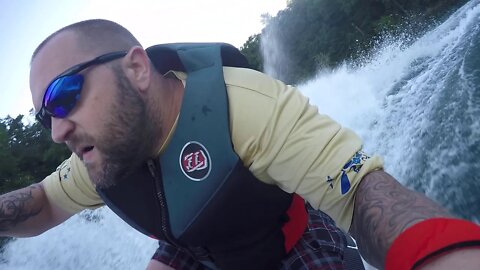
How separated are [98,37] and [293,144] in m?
1.06

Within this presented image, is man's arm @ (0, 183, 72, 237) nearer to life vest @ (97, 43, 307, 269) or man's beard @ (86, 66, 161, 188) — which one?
life vest @ (97, 43, 307, 269)

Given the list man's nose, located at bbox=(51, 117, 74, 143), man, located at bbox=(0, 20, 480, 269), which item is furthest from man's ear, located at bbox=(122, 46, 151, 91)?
man's nose, located at bbox=(51, 117, 74, 143)

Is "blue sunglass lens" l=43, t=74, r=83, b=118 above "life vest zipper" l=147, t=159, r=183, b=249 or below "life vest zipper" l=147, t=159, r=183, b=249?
above

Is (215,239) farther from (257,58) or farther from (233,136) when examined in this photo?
(257,58)

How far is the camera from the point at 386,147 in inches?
249

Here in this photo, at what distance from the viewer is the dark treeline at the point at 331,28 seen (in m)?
33.7

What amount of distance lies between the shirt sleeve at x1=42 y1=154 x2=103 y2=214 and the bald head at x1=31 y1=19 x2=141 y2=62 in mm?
794

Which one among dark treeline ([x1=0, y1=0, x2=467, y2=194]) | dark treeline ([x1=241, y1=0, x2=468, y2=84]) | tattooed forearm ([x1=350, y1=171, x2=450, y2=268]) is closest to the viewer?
tattooed forearm ([x1=350, y1=171, x2=450, y2=268])

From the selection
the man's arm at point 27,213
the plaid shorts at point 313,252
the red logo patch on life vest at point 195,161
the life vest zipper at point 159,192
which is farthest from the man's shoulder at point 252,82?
the man's arm at point 27,213

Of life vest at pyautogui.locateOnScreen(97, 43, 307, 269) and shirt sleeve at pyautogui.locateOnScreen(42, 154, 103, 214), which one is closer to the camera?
life vest at pyautogui.locateOnScreen(97, 43, 307, 269)

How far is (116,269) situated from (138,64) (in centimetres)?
597

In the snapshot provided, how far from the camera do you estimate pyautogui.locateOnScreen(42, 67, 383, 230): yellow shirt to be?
150cm

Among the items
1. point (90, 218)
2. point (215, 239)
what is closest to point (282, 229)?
point (215, 239)

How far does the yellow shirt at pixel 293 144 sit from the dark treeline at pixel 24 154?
32318 mm
